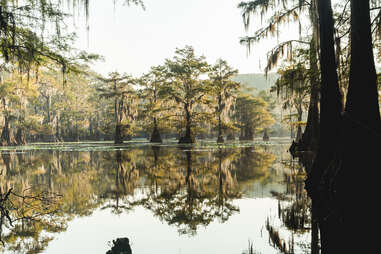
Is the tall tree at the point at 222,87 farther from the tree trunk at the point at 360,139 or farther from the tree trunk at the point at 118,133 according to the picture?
the tree trunk at the point at 360,139

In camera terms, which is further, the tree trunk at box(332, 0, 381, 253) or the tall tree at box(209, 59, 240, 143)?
the tall tree at box(209, 59, 240, 143)

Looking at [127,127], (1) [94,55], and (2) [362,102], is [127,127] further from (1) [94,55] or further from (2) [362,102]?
(2) [362,102]

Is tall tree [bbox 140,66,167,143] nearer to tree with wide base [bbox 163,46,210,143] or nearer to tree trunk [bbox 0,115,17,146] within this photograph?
tree with wide base [bbox 163,46,210,143]

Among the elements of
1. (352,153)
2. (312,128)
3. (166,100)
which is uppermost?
(166,100)

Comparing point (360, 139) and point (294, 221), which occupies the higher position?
point (360, 139)

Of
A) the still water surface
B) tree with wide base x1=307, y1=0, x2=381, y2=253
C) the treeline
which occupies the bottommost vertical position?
the still water surface

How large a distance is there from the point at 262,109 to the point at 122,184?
42944 millimetres

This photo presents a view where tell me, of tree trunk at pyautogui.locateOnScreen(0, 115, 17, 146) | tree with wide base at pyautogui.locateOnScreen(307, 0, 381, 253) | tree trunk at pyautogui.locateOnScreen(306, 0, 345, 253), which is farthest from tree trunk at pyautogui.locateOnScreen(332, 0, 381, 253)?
tree trunk at pyautogui.locateOnScreen(0, 115, 17, 146)

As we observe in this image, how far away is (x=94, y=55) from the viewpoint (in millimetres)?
15023

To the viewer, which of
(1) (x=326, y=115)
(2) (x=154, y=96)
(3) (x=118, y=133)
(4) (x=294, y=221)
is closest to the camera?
(4) (x=294, y=221)

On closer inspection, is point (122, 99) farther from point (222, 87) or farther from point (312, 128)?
point (312, 128)

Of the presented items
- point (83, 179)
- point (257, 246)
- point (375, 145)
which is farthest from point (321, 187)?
point (83, 179)

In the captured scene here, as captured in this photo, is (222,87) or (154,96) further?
(154,96)

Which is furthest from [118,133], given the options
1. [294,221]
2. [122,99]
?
[294,221]
